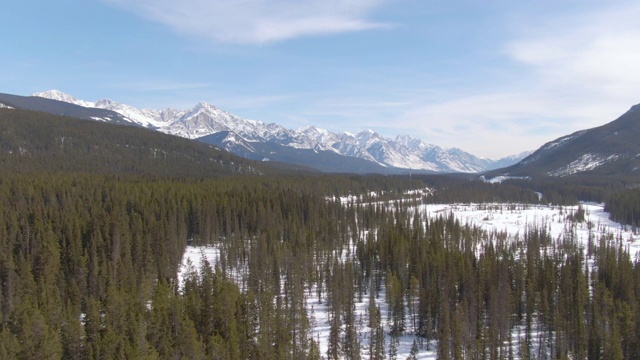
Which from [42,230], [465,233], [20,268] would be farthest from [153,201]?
[465,233]

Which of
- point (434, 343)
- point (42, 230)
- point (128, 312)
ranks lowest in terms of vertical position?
point (434, 343)

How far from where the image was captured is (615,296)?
91000mm

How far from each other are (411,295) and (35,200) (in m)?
98.5

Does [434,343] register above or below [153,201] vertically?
below

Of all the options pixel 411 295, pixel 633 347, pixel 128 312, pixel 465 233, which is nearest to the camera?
pixel 128 312

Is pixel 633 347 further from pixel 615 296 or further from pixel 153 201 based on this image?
pixel 153 201

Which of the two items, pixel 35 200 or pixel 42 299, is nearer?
pixel 42 299

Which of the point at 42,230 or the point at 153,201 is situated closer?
the point at 42,230

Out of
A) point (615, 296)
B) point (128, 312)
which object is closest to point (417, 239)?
point (615, 296)

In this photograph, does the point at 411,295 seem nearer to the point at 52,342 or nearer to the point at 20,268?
the point at 52,342

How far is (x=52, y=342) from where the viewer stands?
169 ft

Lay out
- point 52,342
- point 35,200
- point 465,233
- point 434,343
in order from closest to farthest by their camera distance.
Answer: point 52,342 < point 434,343 < point 35,200 < point 465,233

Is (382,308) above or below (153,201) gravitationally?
below

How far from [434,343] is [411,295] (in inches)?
515
